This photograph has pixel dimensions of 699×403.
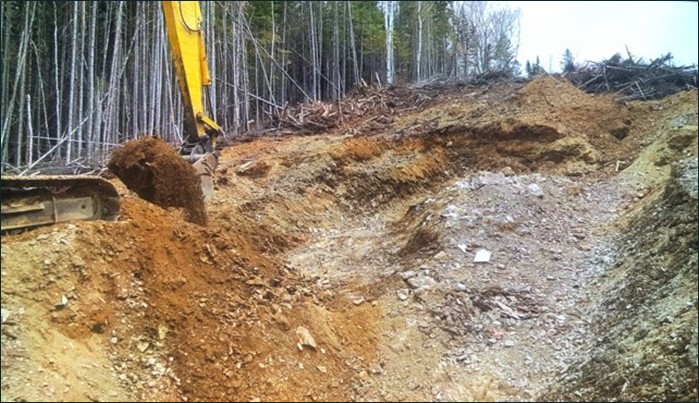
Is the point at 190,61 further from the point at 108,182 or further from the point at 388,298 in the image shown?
the point at 388,298

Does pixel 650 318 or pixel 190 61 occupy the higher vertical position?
pixel 190 61

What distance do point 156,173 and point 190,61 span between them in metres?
1.30

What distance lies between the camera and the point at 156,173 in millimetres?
5008

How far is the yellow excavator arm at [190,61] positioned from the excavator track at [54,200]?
1762 mm

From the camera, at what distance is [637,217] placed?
207 inches

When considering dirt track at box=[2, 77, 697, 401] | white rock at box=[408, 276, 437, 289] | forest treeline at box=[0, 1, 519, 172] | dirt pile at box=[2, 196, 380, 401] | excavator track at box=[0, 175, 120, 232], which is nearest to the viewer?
dirt pile at box=[2, 196, 380, 401]

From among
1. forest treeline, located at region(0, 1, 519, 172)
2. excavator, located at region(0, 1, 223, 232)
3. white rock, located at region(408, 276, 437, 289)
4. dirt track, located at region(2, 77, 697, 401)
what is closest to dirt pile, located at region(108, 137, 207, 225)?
dirt track, located at region(2, 77, 697, 401)

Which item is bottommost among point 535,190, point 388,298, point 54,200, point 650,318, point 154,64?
point 388,298

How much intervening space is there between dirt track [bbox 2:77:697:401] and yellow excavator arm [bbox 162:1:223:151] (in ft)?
3.21

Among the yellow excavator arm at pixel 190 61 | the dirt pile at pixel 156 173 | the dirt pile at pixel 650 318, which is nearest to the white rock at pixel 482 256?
the dirt pile at pixel 650 318

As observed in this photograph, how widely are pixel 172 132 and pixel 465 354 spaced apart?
898 cm

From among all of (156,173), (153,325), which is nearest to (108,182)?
(156,173)

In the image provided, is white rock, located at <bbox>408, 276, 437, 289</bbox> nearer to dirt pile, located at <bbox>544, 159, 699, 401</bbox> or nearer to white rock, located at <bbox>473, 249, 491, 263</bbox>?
white rock, located at <bbox>473, 249, 491, 263</bbox>

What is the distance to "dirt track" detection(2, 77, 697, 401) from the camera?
3.18 metres
